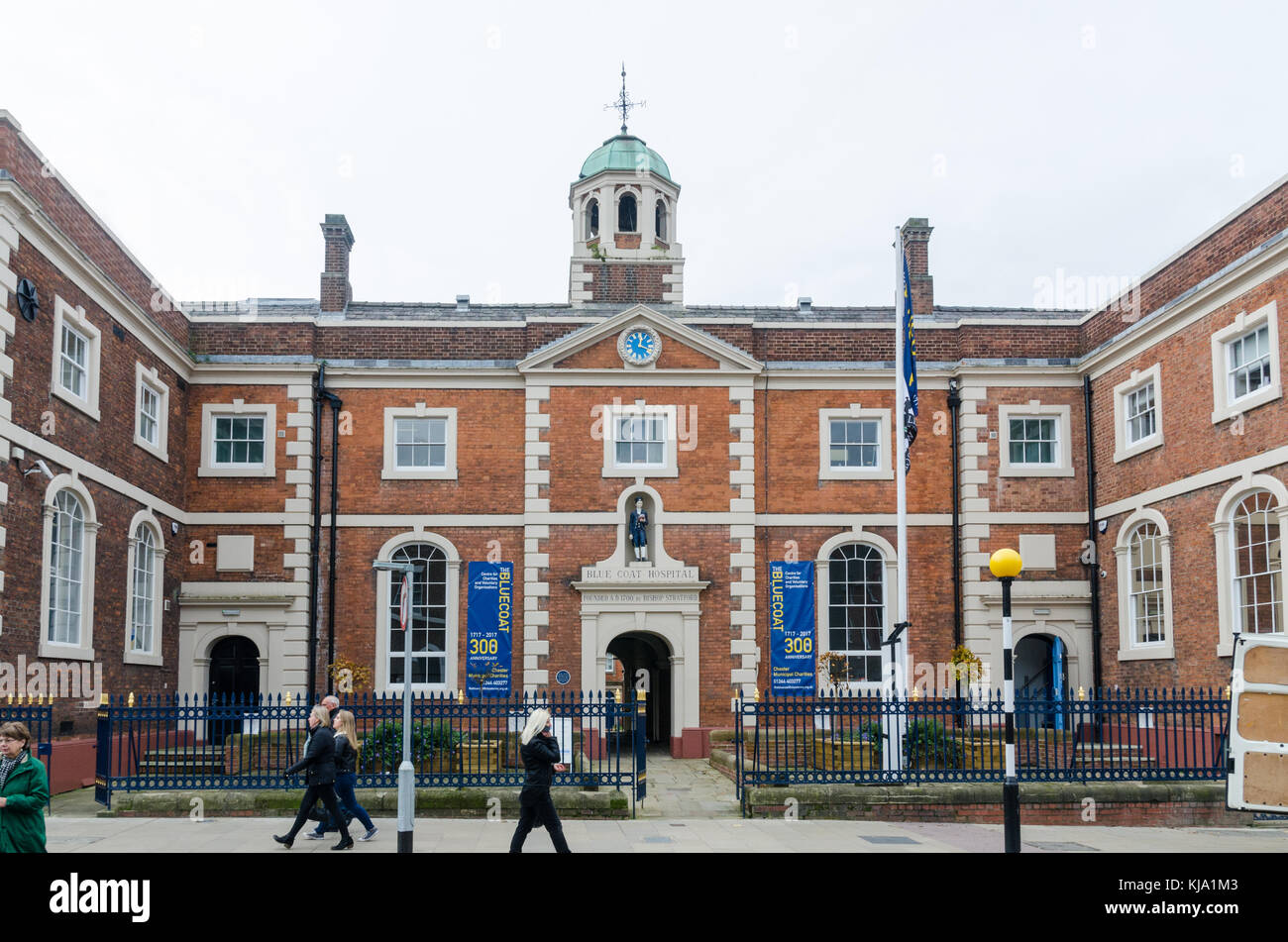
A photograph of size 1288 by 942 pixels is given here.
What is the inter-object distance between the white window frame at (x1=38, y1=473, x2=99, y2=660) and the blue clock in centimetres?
1114

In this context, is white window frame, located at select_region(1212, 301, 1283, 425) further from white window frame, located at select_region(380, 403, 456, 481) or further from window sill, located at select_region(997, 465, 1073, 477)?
white window frame, located at select_region(380, 403, 456, 481)

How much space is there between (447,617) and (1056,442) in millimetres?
13737

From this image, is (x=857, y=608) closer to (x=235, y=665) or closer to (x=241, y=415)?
(x=235, y=665)

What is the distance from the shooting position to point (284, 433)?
2694cm

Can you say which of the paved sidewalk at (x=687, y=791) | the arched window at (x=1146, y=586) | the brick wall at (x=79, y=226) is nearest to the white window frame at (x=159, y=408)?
the brick wall at (x=79, y=226)

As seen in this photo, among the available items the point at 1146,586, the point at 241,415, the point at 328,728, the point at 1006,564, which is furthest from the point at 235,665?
the point at 1146,586

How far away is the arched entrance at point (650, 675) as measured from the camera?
3069 cm

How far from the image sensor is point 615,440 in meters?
27.1

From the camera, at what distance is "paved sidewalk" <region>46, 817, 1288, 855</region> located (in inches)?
576

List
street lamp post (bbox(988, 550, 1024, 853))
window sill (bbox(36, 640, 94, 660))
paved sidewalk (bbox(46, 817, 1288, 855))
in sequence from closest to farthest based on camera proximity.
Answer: street lamp post (bbox(988, 550, 1024, 853)) < paved sidewalk (bbox(46, 817, 1288, 855)) < window sill (bbox(36, 640, 94, 660))

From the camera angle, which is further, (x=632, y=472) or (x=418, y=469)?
(x=418, y=469)

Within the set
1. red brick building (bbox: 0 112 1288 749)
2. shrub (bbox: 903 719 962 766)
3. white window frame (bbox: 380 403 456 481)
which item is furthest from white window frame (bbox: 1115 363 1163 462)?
white window frame (bbox: 380 403 456 481)
